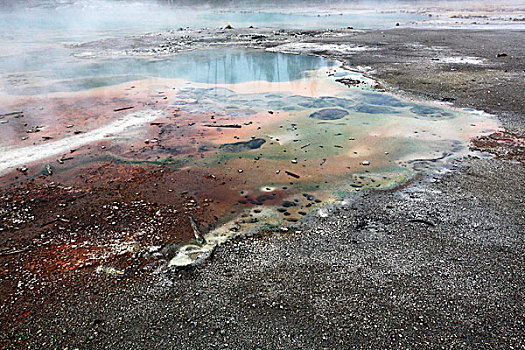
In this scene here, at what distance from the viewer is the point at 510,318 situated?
3.18 meters

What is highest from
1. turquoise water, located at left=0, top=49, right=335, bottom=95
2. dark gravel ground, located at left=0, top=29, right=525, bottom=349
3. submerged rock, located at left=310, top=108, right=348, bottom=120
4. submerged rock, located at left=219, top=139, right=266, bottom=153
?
turquoise water, located at left=0, top=49, right=335, bottom=95

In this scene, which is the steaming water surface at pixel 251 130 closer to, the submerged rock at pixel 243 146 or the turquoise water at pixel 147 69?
the submerged rock at pixel 243 146

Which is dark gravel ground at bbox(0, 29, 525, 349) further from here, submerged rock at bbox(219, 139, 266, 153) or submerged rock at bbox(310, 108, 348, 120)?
submerged rock at bbox(310, 108, 348, 120)

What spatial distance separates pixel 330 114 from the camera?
9023mm

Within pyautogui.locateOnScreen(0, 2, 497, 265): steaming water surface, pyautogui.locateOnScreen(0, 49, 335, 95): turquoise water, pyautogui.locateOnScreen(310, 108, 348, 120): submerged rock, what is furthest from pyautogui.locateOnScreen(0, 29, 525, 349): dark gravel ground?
pyautogui.locateOnScreen(0, 49, 335, 95): turquoise water

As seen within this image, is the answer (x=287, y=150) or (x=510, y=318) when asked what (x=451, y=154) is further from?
(x=510, y=318)

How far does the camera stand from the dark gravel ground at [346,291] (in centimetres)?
304

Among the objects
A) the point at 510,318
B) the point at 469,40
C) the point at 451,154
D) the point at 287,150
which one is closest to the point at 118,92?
the point at 287,150

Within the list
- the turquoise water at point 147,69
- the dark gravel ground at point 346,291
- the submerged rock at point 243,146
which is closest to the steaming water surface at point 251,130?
the submerged rock at point 243,146

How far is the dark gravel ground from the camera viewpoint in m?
3.04

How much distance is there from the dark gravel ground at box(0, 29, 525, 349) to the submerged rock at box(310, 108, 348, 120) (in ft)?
12.6

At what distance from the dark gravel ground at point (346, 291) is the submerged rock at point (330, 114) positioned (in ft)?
12.6

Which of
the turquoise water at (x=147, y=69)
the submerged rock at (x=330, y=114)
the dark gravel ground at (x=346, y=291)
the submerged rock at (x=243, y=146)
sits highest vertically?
the turquoise water at (x=147, y=69)

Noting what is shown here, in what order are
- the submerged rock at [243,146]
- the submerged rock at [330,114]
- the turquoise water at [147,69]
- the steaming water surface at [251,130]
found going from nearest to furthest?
the steaming water surface at [251,130], the submerged rock at [243,146], the submerged rock at [330,114], the turquoise water at [147,69]
